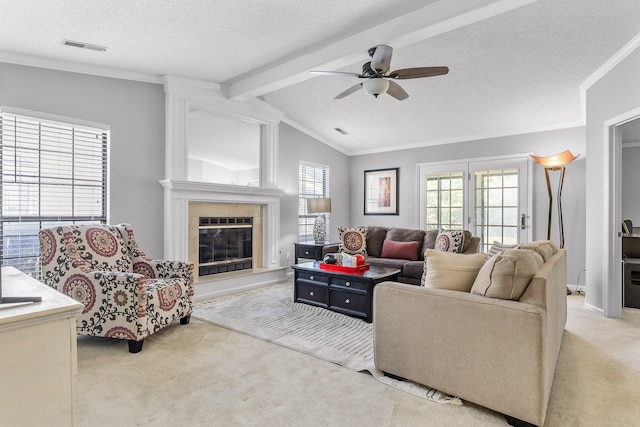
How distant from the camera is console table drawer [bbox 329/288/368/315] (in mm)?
3627

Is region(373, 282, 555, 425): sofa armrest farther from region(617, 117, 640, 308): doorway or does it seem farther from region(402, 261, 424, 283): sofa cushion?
region(617, 117, 640, 308): doorway

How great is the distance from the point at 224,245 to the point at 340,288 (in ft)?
6.84

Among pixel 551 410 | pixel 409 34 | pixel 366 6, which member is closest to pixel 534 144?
pixel 409 34

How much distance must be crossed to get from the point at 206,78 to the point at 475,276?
3.90 m

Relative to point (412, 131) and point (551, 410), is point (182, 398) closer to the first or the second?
point (551, 410)

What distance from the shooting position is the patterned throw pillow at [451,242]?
14.9ft

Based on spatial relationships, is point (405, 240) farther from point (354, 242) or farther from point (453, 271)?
point (453, 271)

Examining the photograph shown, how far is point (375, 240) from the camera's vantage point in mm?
5496

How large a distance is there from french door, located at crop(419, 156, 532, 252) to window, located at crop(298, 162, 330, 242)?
71.7 inches

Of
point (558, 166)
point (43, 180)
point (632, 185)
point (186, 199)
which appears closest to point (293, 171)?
point (186, 199)

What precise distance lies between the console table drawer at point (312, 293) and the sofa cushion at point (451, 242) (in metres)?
1.64

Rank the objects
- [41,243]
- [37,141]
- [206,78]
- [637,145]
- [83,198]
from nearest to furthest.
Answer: [41,243] → [37,141] → [83,198] → [206,78] → [637,145]

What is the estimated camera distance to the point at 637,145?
201 inches

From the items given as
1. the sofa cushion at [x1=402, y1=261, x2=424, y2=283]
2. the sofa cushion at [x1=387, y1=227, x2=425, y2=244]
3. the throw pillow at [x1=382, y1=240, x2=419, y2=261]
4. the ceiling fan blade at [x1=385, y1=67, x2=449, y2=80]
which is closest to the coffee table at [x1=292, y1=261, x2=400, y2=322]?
the sofa cushion at [x1=402, y1=261, x2=424, y2=283]
